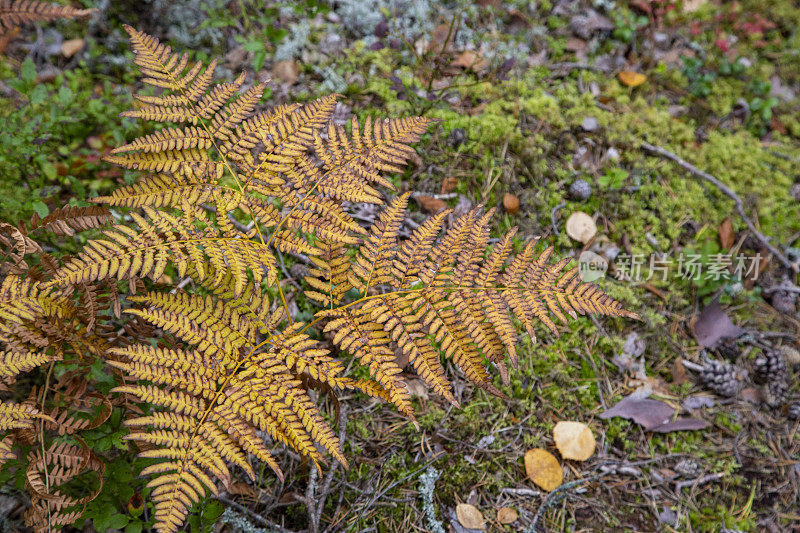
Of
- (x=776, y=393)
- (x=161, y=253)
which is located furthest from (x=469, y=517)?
(x=776, y=393)

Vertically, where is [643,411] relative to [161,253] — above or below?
below

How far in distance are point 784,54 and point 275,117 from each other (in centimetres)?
494

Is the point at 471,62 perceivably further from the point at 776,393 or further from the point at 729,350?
the point at 776,393

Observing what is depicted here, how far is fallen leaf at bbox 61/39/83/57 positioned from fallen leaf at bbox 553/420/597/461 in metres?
4.58

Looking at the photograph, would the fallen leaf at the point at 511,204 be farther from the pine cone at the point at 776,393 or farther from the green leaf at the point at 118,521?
the green leaf at the point at 118,521

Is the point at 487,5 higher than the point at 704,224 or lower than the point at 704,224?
higher

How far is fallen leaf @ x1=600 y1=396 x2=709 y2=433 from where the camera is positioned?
2984mm

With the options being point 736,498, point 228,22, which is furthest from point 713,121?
point 228,22

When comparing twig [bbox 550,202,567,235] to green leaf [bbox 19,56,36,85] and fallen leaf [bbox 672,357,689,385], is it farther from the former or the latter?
green leaf [bbox 19,56,36,85]

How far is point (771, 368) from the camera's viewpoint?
3.23 metres

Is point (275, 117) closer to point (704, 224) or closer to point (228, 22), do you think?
point (228, 22)

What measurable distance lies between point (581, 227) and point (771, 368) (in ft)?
5.04

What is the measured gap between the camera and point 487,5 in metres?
4.25

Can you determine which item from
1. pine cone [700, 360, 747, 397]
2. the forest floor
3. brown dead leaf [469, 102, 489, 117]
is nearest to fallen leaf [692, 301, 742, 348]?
the forest floor
